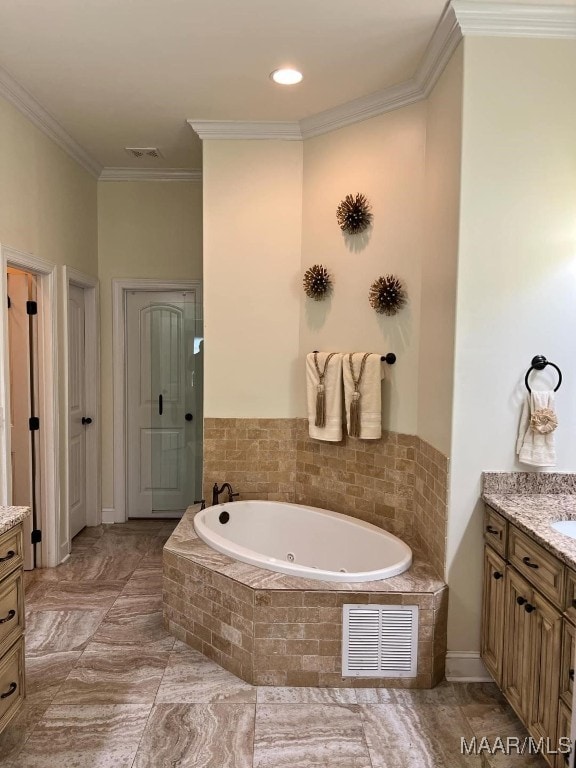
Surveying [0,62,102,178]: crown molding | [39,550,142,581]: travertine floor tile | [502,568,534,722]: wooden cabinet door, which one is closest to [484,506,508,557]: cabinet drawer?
[502,568,534,722]: wooden cabinet door

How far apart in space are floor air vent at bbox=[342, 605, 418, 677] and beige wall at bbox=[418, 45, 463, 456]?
0.75 metres

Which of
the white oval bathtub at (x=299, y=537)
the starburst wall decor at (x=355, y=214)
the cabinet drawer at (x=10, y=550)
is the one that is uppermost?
the starburst wall decor at (x=355, y=214)

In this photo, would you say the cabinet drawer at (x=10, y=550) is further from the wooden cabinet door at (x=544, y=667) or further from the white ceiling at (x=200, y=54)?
the white ceiling at (x=200, y=54)

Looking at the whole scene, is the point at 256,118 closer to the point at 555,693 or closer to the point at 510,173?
the point at 510,173

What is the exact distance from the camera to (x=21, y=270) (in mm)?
3311

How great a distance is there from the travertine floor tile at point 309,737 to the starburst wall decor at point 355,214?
2427 millimetres

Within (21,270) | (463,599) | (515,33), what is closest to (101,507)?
(21,270)

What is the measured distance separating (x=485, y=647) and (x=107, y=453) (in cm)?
322

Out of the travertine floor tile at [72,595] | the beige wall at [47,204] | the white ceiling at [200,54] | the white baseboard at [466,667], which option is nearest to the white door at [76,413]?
the beige wall at [47,204]

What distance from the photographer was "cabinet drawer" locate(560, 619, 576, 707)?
5.47 ft

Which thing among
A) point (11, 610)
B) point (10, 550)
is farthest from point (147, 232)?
point (11, 610)

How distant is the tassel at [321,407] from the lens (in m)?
3.32

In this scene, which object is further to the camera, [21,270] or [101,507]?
[101,507]

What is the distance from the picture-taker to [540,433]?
2.33 m
